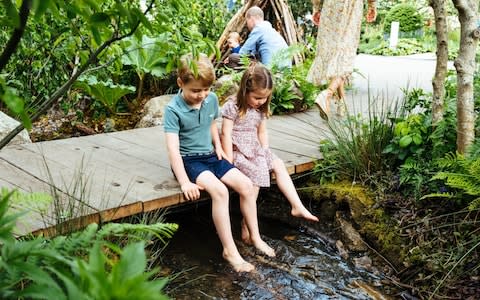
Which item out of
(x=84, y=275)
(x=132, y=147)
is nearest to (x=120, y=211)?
(x=132, y=147)

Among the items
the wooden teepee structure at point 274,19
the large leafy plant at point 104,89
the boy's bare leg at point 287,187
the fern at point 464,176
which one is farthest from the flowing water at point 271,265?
the wooden teepee structure at point 274,19

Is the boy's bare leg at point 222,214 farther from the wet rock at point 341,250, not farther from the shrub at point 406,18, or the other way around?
the shrub at point 406,18

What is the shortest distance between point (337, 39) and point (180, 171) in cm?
459

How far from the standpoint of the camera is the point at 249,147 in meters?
3.91

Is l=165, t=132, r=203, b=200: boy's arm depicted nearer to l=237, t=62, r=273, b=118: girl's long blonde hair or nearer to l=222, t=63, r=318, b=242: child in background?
l=222, t=63, r=318, b=242: child in background

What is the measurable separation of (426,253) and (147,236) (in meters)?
1.72

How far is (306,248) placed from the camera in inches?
151

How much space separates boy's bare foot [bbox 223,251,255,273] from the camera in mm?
3352

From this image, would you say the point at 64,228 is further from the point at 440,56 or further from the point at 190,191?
the point at 440,56

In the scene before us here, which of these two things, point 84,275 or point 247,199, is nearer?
point 84,275

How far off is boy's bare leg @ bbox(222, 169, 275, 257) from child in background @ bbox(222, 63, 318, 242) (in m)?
0.12

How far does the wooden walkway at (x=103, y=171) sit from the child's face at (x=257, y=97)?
2.13ft

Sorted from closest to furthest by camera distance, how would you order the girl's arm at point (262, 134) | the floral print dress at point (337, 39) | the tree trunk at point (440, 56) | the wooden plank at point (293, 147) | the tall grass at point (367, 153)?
the tree trunk at point (440, 56), the girl's arm at point (262, 134), the tall grass at point (367, 153), the wooden plank at point (293, 147), the floral print dress at point (337, 39)

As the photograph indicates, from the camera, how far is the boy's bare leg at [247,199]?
11.8 feet
